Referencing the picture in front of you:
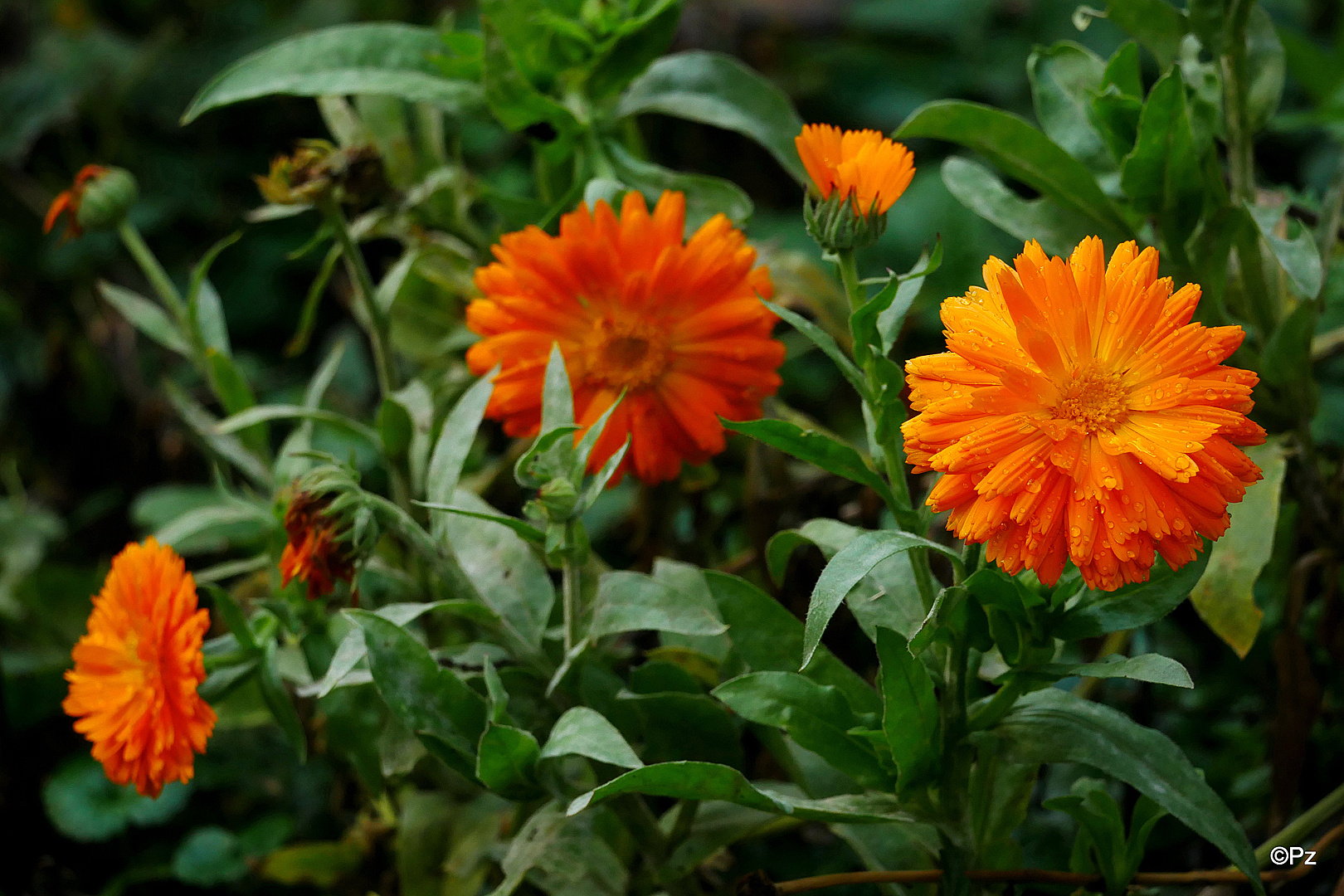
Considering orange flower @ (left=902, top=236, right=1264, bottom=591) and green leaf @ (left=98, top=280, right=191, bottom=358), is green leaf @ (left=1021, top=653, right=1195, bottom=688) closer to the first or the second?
orange flower @ (left=902, top=236, right=1264, bottom=591)

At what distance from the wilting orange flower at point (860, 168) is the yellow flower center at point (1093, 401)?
0.44 ft

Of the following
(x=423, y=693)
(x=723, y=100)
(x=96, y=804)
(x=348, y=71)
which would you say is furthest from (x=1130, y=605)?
(x=96, y=804)

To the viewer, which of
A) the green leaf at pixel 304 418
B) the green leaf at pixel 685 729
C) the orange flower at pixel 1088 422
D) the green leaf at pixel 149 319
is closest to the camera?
the orange flower at pixel 1088 422

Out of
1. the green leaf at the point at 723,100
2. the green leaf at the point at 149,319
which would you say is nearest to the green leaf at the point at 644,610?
the green leaf at the point at 723,100

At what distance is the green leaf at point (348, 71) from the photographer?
812 mm

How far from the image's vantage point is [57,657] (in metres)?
1.10

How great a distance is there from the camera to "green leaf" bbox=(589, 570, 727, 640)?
0.62 meters

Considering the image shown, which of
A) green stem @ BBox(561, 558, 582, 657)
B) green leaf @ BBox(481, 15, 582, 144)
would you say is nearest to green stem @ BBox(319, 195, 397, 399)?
green leaf @ BBox(481, 15, 582, 144)

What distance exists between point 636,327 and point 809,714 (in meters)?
0.27

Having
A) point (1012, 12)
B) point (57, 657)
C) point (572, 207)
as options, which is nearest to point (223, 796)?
point (57, 657)

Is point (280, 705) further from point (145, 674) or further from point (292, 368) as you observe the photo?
point (292, 368)

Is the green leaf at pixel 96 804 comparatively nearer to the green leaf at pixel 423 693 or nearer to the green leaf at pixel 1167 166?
the green leaf at pixel 423 693

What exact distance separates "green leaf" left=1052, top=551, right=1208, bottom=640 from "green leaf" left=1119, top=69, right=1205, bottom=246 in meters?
0.25

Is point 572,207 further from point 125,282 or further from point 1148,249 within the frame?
point 125,282
